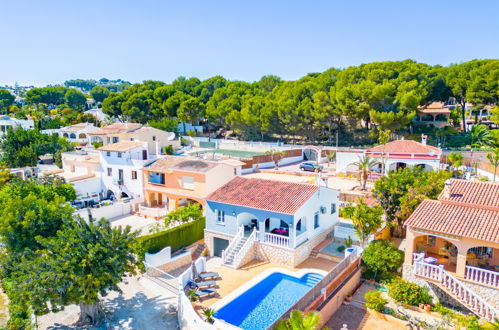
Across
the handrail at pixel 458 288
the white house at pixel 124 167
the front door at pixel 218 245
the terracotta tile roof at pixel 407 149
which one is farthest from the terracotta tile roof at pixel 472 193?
the white house at pixel 124 167

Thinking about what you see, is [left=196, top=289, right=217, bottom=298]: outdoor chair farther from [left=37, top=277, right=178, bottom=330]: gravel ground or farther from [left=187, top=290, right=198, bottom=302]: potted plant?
[left=37, top=277, right=178, bottom=330]: gravel ground

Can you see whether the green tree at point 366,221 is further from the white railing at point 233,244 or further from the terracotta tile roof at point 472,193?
the white railing at point 233,244

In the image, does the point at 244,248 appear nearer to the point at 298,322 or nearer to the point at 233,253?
the point at 233,253

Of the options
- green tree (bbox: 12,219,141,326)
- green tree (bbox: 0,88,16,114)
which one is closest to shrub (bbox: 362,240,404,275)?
green tree (bbox: 12,219,141,326)

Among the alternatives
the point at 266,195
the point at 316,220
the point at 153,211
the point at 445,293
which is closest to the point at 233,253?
the point at 266,195

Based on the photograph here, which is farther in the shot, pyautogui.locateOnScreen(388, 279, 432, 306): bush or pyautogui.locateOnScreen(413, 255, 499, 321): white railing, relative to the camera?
pyautogui.locateOnScreen(388, 279, 432, 306): bush

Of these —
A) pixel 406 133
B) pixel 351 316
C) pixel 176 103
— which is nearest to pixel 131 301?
pixel 351 316
